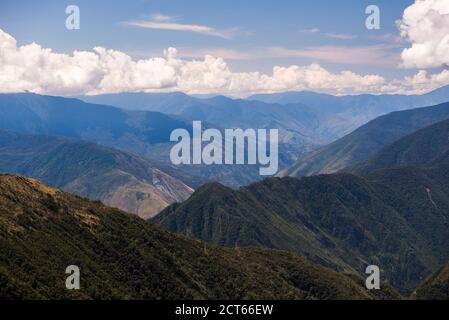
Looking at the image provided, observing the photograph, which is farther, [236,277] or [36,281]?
[236,277]

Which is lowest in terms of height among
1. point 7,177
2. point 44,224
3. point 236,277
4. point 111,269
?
point 236,277
